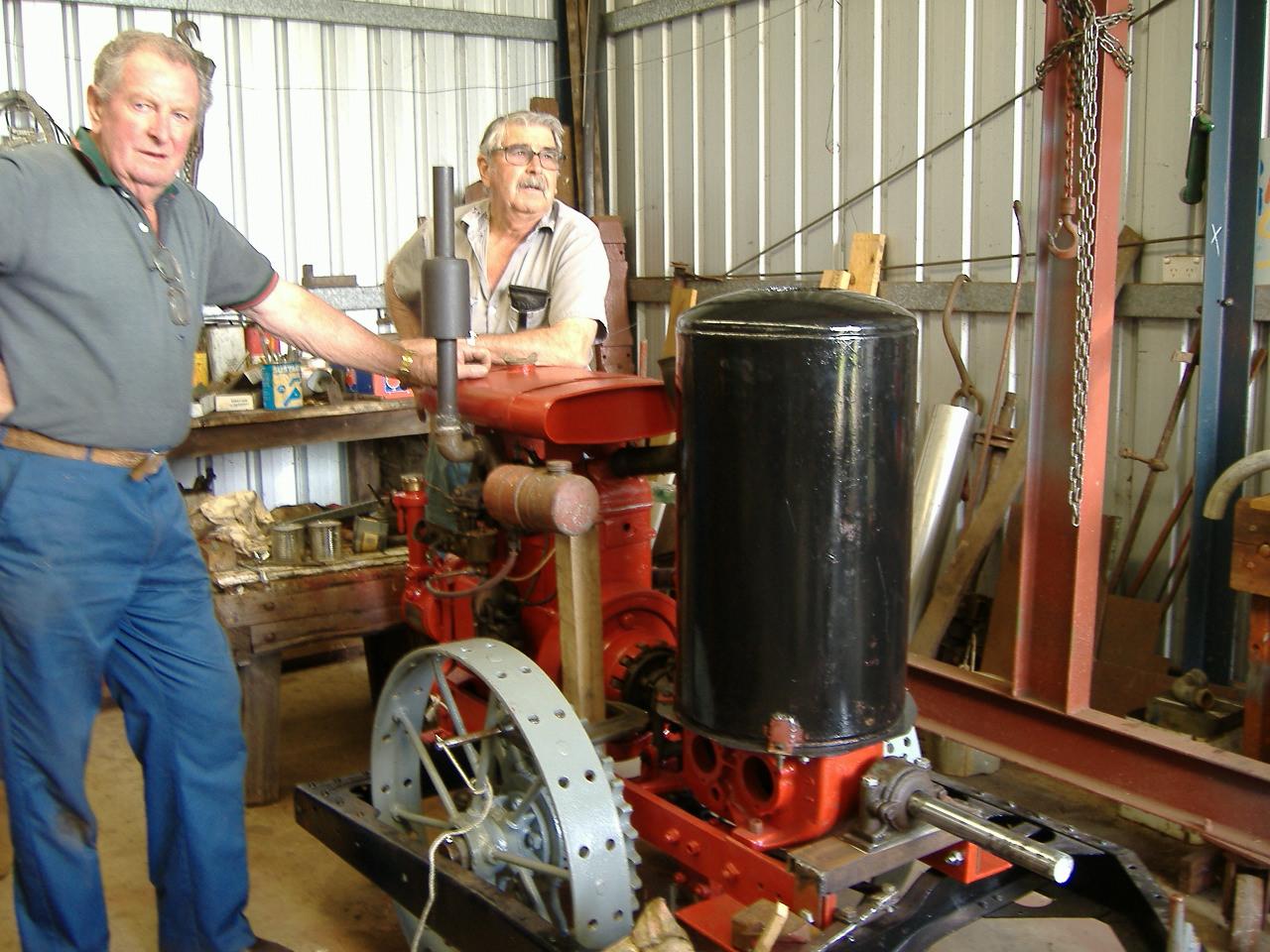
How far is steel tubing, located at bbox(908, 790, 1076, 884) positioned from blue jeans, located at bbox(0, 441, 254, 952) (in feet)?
4.59

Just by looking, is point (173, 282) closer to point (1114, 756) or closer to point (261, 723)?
point (261, 723)

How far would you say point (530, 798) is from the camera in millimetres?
2287

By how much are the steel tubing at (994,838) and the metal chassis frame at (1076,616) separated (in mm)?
1168

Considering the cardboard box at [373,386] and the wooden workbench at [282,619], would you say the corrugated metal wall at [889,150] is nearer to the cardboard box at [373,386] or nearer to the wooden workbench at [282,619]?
the cardboard box at [373,386]

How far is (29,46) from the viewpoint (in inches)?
195

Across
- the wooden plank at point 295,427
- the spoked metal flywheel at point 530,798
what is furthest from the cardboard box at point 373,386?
the spoked metal flywheel at point 530,798

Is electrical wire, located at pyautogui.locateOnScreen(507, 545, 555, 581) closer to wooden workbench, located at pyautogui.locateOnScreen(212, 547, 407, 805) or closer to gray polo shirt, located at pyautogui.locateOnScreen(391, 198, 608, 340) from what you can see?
gray polo shirt, located at pyautogui.locateOnScreen(391, 198, 608, 340)

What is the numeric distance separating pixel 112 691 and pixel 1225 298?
3.10 m

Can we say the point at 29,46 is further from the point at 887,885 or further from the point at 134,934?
the point at 887,885

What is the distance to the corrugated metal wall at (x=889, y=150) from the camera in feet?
12.9

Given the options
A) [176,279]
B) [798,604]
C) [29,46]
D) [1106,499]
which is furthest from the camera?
[29,46]

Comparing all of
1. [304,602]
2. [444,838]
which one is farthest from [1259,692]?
[304,602]

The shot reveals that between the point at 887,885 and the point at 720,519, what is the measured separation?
69cm

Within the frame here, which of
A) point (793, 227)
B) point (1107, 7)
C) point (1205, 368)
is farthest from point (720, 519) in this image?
point (793, 227)
